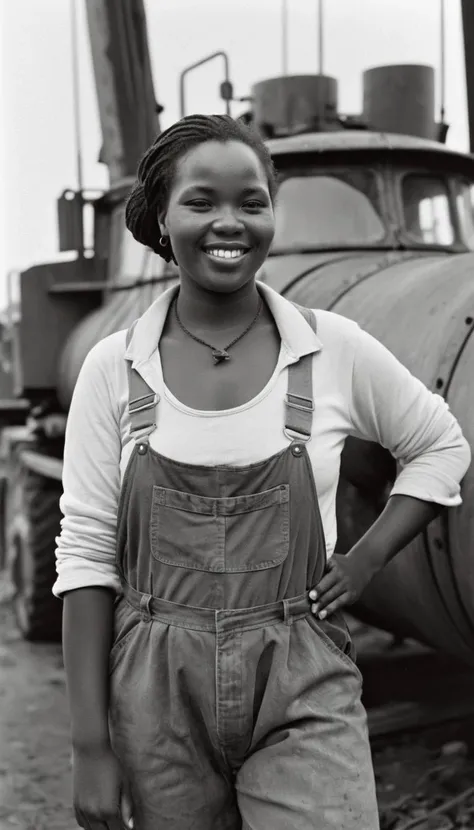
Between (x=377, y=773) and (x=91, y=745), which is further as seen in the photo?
(x=377, y=773)

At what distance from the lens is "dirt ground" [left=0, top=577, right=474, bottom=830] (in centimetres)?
345

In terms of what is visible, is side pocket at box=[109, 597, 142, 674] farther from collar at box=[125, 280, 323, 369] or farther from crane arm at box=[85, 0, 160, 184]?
crane arm at box=[85, 0, 160, 184]

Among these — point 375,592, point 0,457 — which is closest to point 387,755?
point 375,592

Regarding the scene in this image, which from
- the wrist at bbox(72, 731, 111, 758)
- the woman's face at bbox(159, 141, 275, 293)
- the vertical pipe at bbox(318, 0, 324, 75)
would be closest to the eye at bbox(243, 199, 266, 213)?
the woman's face at bbox(159, 141, 275, 293)

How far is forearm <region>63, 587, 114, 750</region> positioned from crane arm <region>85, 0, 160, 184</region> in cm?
446

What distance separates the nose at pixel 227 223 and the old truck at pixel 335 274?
864 mm

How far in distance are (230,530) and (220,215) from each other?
21.7 inches

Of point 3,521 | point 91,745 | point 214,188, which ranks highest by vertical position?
point 214,188

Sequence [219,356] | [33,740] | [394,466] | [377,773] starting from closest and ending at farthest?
[219,356] < [394,466] < [377,773] < [33,740]

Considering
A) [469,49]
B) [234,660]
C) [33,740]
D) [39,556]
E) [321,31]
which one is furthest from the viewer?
[39,556]

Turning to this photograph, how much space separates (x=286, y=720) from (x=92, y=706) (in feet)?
1.12

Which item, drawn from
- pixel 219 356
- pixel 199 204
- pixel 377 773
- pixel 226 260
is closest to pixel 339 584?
pixel 219 356

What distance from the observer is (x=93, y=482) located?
186cm

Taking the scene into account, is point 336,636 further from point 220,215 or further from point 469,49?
point 469,49
